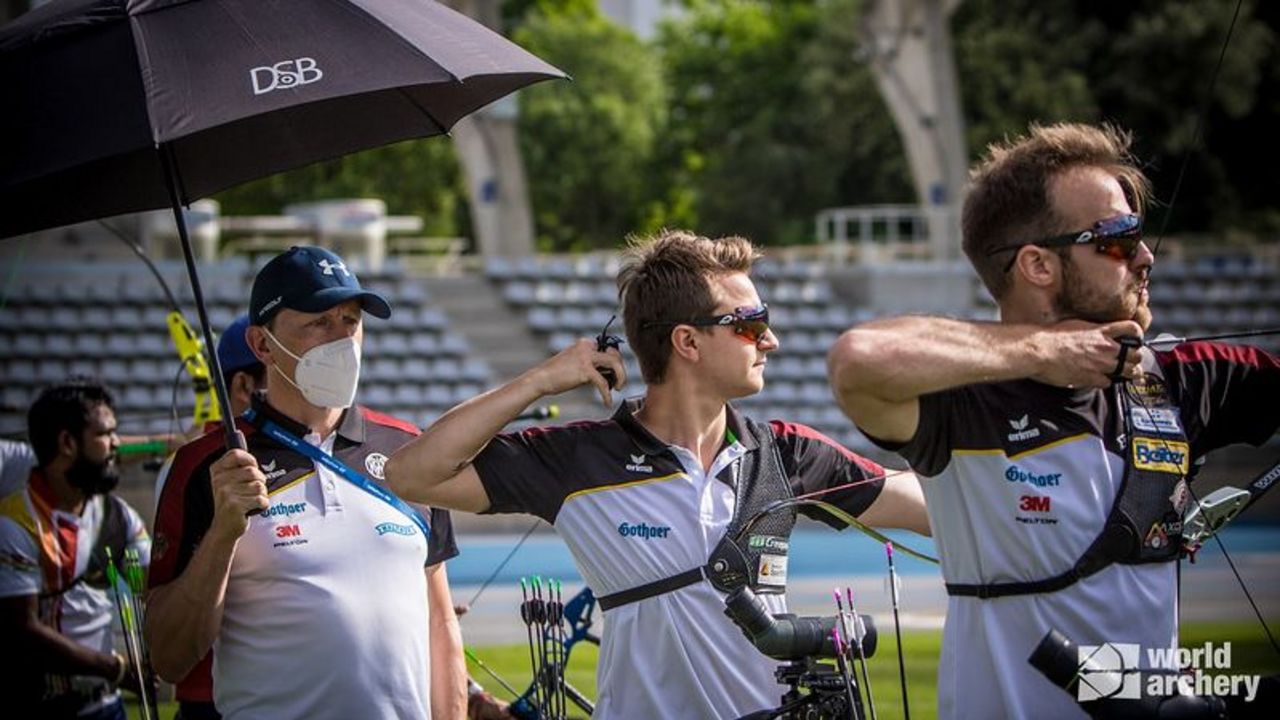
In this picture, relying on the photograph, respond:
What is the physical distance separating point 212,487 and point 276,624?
0.35 m

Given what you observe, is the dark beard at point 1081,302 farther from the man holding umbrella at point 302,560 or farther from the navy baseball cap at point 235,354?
the navy baseball cap at point 235,354

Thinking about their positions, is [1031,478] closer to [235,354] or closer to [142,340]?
[235,354]

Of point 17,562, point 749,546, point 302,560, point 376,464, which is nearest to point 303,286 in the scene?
point 376,464

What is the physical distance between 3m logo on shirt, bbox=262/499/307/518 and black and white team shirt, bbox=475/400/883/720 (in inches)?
19.0

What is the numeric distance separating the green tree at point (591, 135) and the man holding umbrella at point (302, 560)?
153 ft

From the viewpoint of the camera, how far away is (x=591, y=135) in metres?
52.1

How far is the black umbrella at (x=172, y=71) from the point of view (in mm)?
3873

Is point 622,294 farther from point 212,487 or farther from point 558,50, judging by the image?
point 558,50

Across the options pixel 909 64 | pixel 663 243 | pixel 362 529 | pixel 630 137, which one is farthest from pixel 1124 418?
pixel 630 137

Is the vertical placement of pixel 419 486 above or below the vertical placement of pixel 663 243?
below

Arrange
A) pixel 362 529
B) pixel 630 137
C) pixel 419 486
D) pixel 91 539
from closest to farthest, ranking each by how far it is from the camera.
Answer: pixel 419 486 → pixel 362 529 → pixel 91 539 → pixel 630 137

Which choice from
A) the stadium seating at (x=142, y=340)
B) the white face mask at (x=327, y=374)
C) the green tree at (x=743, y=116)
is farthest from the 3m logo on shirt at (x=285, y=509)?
the green tree at (x=743, y=116)

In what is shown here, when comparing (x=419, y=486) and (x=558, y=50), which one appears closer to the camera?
(x=419, y=486)

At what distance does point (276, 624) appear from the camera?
4.09m
